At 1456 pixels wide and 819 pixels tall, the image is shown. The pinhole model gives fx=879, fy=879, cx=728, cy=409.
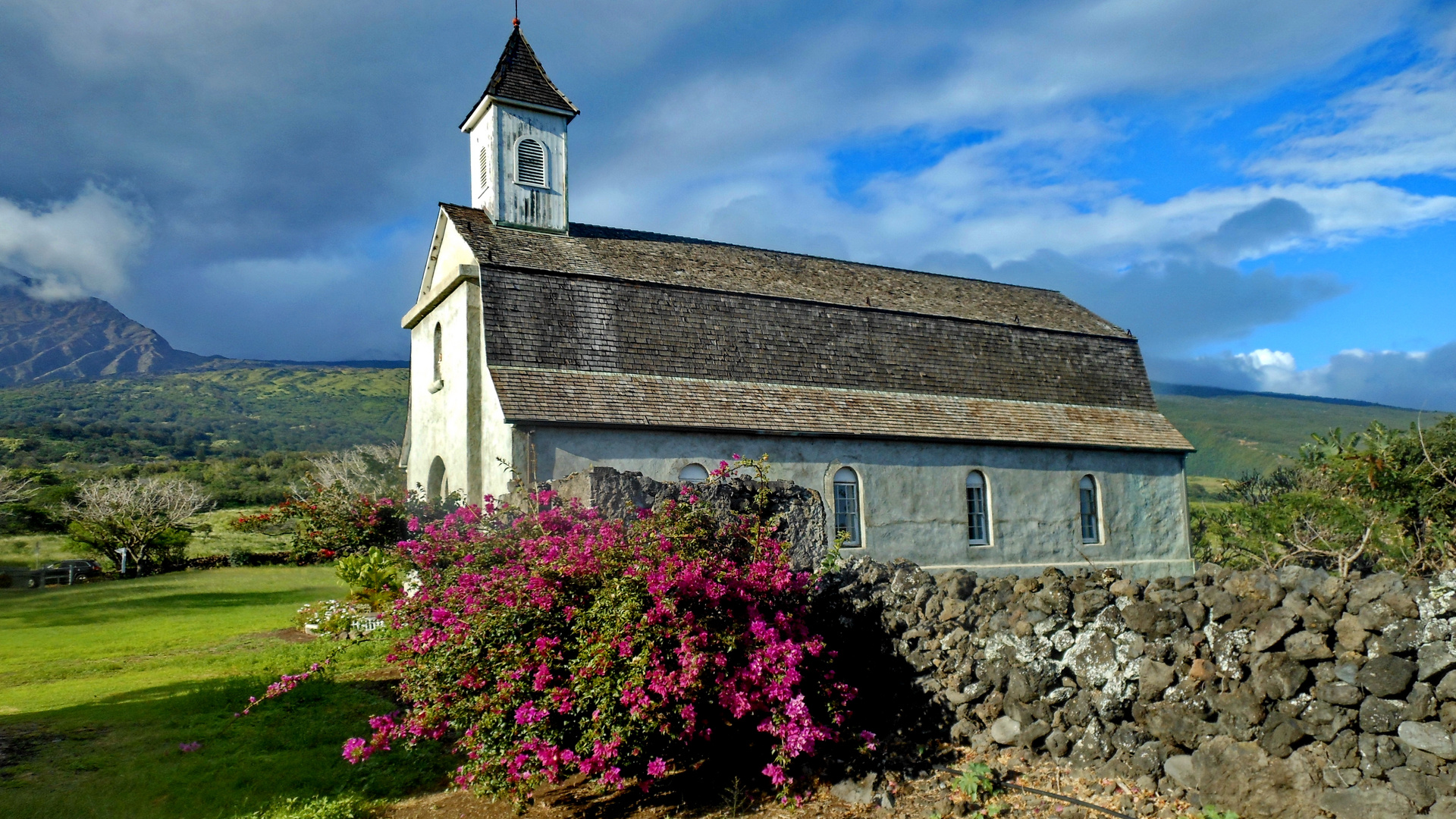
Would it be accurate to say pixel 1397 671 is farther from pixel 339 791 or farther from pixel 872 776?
pixel 339 791

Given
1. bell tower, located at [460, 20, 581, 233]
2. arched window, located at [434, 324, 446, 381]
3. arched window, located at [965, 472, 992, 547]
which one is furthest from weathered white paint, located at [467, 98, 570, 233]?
arched window, located at [965, 472, 992, 547]

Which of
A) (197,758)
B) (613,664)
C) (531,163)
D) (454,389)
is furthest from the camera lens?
(531,163)

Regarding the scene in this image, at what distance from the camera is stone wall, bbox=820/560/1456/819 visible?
652 cm

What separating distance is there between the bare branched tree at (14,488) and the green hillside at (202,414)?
31.4 meters

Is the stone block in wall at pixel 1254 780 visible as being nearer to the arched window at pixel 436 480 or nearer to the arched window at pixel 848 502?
the arched window at pixel 848 502

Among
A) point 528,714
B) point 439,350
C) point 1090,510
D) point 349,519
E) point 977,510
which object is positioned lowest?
point 528,714

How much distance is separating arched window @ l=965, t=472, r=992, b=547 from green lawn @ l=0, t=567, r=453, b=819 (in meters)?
14.3

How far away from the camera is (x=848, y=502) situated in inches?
829

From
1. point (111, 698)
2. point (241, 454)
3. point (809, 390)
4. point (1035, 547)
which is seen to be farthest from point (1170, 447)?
point (241, 454)

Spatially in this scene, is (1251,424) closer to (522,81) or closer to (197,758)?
(522,81)

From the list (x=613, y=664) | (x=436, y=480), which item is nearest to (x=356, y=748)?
(x=613, y=664)

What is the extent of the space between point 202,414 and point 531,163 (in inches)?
4520

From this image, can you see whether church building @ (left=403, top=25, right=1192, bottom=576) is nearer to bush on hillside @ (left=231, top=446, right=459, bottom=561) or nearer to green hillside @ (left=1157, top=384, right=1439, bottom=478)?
bush on hillside @ (left=231, top=446, right=459, bottom=561)

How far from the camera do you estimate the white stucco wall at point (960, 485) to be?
61.6 ft
